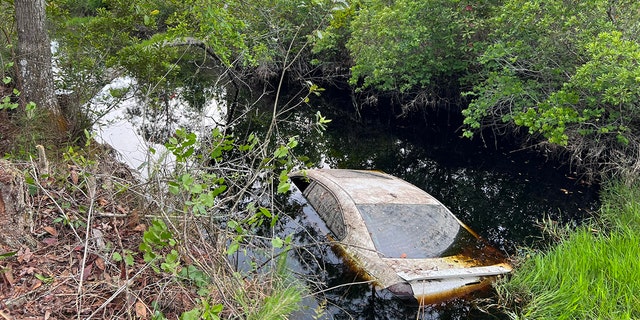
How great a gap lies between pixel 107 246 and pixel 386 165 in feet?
27.9

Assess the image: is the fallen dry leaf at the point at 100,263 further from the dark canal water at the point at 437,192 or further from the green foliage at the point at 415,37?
the green foliage at the point at 415,37

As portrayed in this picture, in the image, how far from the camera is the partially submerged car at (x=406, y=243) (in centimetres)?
520

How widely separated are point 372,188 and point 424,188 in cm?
328

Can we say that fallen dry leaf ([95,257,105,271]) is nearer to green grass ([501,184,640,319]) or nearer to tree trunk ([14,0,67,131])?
green grass ([501,184,640,319])

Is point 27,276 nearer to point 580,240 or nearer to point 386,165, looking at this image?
point 580,240

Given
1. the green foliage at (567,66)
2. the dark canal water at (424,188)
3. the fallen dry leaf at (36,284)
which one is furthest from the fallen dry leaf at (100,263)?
the green foliage at (567,66)

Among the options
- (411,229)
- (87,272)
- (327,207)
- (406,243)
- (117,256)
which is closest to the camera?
(117,256)

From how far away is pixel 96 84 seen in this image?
9.02m

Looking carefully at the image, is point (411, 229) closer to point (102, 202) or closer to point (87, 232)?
point (102, 202)

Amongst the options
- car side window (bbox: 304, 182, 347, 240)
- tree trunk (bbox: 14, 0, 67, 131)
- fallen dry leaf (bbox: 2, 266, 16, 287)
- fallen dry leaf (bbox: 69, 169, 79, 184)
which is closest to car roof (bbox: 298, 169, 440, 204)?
car side window (bbox: 304, 182, 347, 240)

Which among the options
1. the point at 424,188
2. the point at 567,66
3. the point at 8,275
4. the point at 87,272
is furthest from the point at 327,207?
the point at 567,66

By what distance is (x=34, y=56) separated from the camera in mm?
7309

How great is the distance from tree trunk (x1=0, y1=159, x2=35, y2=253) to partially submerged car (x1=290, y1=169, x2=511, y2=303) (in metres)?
2.63

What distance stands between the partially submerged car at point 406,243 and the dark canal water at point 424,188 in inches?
9.4
